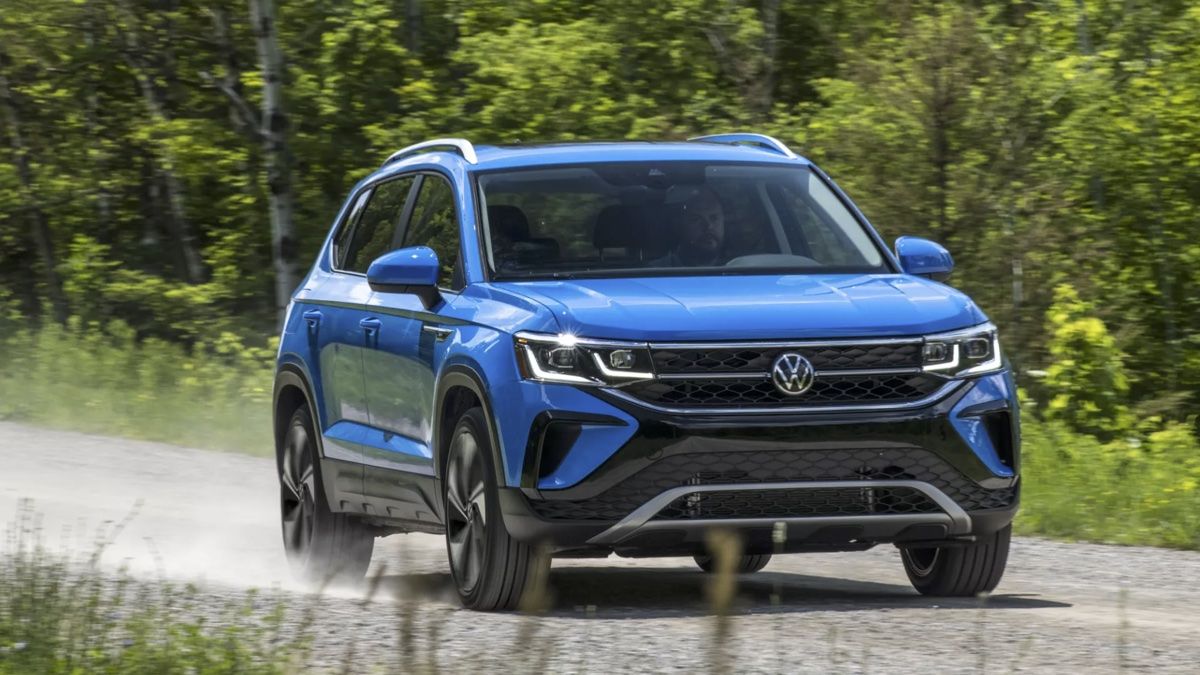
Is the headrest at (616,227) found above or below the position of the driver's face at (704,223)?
above

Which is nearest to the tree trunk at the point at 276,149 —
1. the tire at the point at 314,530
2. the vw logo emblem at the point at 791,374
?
the tire at the point at 314,530

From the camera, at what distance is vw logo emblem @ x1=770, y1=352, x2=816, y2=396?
23.5ft

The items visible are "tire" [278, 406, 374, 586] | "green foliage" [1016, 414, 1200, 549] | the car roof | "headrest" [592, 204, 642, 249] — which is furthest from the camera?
"green foliage" [1016, 414, 1200, 549]

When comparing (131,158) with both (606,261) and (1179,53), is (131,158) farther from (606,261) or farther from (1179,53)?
(606,261)

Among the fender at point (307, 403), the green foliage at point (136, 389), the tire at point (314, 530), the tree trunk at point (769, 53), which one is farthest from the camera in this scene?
the tree trunk at point (769, 53)

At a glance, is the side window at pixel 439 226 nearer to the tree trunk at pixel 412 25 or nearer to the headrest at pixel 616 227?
the headrest at pixel 616 227

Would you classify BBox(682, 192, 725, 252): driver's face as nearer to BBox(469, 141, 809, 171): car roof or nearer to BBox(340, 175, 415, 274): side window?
BBox(469, 141, 809, 171): car roof

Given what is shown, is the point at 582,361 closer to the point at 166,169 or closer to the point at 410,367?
the point at 410,367

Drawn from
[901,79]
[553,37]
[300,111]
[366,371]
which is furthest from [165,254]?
[366,371]

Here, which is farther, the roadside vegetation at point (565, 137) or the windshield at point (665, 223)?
the roadside vegetation at point (565, 137)

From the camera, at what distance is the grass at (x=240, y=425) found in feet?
36.2

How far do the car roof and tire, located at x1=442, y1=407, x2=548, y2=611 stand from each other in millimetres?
1375

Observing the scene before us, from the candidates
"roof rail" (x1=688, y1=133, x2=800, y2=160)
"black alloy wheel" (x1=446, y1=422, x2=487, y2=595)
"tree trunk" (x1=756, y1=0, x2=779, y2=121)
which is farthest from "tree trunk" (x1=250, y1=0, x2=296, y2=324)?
"black alloy wheel" (x1=446, y1=422, x2=487, y2=595)

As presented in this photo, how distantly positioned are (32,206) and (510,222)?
1853 centimetres
